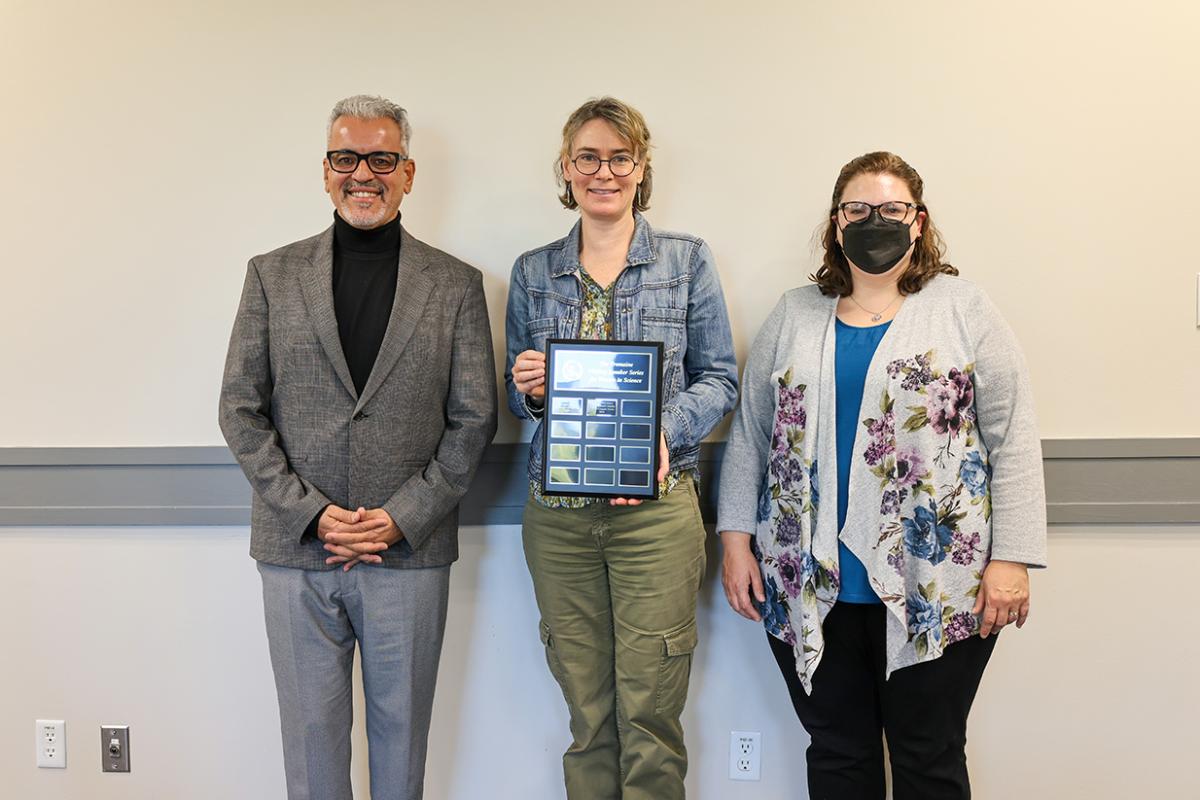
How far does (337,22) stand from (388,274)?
0.73 metres

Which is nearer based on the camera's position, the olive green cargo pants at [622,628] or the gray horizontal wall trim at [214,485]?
the olive green cargo pants at [622,628]

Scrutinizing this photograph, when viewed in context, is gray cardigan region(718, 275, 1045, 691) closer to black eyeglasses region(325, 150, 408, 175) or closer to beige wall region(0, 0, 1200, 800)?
beige wall region(0, 0, 1200, 800)

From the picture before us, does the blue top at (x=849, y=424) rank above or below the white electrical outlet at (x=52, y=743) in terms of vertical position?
above

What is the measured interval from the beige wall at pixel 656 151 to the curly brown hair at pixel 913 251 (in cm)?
29

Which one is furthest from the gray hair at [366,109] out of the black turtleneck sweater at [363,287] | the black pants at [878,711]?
the black pants at [878,711]

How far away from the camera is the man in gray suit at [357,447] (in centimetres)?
168

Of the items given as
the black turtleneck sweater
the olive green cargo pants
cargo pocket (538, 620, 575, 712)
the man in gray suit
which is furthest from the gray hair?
cargo pocket (538, 620, 575, 712)

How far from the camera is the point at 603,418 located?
158 cm

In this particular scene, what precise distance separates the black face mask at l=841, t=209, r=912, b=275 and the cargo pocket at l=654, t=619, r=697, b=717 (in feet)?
2.75

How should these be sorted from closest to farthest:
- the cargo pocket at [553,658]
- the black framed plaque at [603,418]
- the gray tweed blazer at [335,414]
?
the black framed plaque at [603,418], the gray tweed blazer at [335,414], the cargo pocket at [553,658]

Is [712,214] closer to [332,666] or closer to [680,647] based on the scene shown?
[680,647]

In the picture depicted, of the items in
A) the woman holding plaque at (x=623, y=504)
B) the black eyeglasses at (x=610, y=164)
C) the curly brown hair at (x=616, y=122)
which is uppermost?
the curly brown hair at (x=616, y=122)

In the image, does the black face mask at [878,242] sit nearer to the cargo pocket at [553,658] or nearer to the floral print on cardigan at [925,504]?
the floral print on cardigan at [925,504]

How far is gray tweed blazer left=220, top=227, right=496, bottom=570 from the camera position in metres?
1.67
